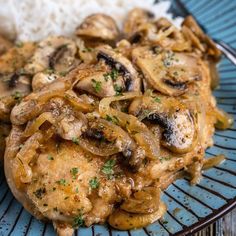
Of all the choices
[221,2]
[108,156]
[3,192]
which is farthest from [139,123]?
[221,2]

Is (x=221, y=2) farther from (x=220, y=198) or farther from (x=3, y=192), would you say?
(x=3, y=192)

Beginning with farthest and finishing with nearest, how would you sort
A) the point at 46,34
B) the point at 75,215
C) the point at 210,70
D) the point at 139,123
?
the point at 46,34
the point at 210,70
the point at 139,123
the point at 75,215

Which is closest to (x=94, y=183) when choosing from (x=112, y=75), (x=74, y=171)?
(x=74, y=171)

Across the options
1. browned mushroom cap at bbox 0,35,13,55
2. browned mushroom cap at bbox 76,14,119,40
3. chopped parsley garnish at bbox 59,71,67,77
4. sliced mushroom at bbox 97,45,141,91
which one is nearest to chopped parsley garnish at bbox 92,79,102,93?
sliced mushroom at bbox 97,45,141,91

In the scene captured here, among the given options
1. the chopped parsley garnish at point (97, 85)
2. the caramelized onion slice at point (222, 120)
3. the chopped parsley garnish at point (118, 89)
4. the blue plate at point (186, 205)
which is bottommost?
the blue plate at point (186, 205)

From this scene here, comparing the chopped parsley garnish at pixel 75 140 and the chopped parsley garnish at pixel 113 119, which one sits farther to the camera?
the chopped parsley garnish at pixel 113 119

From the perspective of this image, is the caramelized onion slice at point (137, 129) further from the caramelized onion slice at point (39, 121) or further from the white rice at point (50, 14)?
the white rice at point (50, 14)

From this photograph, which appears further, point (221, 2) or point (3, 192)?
point (221, 2)

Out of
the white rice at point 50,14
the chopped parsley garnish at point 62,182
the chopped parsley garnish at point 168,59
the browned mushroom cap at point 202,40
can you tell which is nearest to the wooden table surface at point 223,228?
the chopped parsley garnish at point 62,182
